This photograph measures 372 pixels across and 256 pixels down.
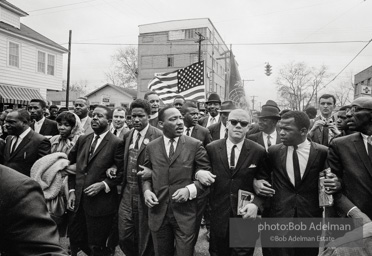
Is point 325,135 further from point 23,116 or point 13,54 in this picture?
point 13,54

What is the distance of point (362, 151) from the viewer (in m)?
3.28

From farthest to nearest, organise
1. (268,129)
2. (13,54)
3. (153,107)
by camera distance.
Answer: (13,54), (153,107), (268,129)

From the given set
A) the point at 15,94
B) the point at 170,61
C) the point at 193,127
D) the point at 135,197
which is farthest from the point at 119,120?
the point at 170,61

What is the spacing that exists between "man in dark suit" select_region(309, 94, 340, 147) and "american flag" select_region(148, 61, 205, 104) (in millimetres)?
4728

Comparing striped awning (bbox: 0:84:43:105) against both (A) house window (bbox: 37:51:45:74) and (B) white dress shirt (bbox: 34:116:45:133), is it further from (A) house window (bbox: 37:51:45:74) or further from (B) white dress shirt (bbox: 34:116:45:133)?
(B) white dress shirt (bbox: 34:116:45:133)

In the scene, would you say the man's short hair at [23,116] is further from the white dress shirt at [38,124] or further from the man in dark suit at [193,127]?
the man in dark suit at [193,127]

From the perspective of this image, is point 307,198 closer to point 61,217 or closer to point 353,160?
point 353,160

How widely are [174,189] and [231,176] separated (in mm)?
704

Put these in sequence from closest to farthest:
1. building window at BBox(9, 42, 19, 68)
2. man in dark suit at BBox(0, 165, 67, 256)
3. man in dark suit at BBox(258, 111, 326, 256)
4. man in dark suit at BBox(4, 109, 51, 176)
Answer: man in dark suit at BBox(0, 165, 67, 256) < man in dark suit at BBox(258, 111, 326, 256) < man in dark suit at BBox(4, 109, 51, 176) < building window at BBox(9, 42, 19, 68)

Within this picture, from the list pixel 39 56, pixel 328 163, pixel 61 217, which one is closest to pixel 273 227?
pixel 328 163

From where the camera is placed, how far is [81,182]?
471 centimetres

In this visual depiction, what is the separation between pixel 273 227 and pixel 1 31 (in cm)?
2057

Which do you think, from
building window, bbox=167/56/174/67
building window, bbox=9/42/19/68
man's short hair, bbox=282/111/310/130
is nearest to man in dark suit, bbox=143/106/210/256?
man's short hair, bbox=282/111/310/130

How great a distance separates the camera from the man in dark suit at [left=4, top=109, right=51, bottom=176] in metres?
4.96
